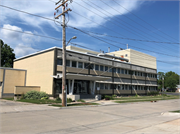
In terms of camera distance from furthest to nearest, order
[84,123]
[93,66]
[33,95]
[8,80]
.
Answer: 1. [93,66]
2. [8,80]
3. [33,95]
4. [84,123]

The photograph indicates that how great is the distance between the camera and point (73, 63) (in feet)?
101

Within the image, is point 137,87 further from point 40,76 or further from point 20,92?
point 20,92

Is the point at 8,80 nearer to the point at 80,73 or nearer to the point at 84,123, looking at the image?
the point at 80,73

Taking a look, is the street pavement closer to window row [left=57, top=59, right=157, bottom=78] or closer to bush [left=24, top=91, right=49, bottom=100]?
bush [left=24, top=91, right=49, bottom=100]

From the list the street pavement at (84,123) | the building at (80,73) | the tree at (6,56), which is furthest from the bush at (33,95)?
the tree at (6,56)

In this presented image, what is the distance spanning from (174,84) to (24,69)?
333 ft

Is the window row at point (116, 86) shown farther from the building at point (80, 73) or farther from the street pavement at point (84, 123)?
the street pavement at point (84, 123)

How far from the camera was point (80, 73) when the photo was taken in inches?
1240

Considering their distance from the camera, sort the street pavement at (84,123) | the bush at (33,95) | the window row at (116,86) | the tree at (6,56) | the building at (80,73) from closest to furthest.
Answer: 1. the street pavement at (84,123)
2. the bush at (33,95)
3. the building at (80,73)
4. the window row at (116,86)
5. the tree at (6,56)

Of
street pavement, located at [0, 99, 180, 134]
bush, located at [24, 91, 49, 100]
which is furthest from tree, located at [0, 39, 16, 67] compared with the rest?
street pavement, located at [0, 99, 180, 134]

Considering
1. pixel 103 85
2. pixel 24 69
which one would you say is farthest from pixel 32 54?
pixel 103 85

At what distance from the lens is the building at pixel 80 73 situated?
2756 centimetres

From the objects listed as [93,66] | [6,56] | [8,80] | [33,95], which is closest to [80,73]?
[93,66]

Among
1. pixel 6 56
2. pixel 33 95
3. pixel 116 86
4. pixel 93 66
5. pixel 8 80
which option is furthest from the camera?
pixel 6 56
